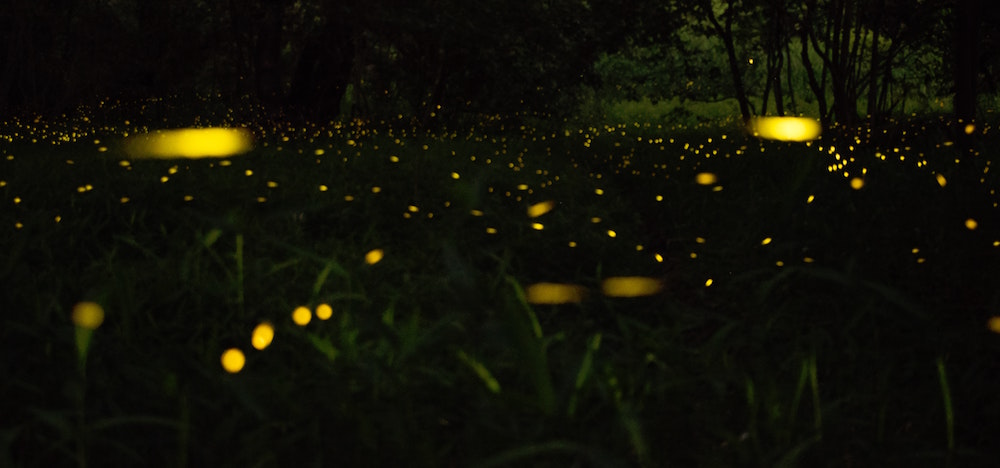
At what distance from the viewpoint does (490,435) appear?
2.46m

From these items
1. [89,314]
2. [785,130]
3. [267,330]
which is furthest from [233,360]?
[785,130]

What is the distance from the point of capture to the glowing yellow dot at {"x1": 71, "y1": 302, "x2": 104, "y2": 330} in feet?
9.83

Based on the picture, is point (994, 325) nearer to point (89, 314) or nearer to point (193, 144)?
point (89, 314)

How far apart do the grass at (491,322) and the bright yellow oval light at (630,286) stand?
3.7 inches

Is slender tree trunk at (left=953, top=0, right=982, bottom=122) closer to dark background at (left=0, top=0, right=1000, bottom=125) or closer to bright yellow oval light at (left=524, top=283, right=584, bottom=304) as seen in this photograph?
dark background at (left=0, top=0, right=1000, bottom=125)

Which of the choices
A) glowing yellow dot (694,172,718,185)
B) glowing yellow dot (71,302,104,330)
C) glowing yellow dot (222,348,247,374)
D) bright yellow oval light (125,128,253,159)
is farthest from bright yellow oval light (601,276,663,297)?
bright yellow oval light (125,128,253,159)

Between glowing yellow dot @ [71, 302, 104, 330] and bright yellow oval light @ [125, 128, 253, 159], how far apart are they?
4.88 meters

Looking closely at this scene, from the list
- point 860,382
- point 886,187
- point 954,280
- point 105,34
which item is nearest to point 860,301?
point 954,280

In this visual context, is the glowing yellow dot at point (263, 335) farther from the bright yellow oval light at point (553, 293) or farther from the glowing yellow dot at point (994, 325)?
the glowing yellow dot at point (994, 325)

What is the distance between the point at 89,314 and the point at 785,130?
1059 cm

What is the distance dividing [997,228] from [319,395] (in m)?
A: 3.85

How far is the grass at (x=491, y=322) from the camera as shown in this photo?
2.47 m

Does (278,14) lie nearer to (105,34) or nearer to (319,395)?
(105,34)

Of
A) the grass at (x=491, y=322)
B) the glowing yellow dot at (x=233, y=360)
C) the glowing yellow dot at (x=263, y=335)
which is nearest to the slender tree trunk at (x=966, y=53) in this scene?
the grass at (x=491, y=322)
